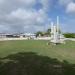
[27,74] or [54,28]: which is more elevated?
[54,28]

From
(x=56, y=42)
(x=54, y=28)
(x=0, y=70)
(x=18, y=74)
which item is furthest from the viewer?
(x=54, y=28)

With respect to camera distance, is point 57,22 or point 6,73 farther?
point 57,22

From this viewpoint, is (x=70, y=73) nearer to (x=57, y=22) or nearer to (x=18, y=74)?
(x=18, y=74)

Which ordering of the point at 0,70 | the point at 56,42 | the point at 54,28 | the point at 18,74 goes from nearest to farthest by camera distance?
the point at 18,74
the point at 0,70
the point at 56,42
the point at 54,28

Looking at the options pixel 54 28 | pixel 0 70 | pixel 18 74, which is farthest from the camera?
pixel 54 28

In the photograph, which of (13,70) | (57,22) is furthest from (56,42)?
(13,70)

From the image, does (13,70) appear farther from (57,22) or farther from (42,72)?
(57,22)

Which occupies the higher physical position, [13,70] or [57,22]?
[57,22]

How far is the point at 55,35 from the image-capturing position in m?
48.0

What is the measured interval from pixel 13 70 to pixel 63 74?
3.23 metres

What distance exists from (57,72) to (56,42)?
106 feet

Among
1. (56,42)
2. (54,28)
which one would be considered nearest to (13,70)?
(56,42)

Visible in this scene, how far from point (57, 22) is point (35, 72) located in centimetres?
3985

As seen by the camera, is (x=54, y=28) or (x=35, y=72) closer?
(x=35, y=72)
